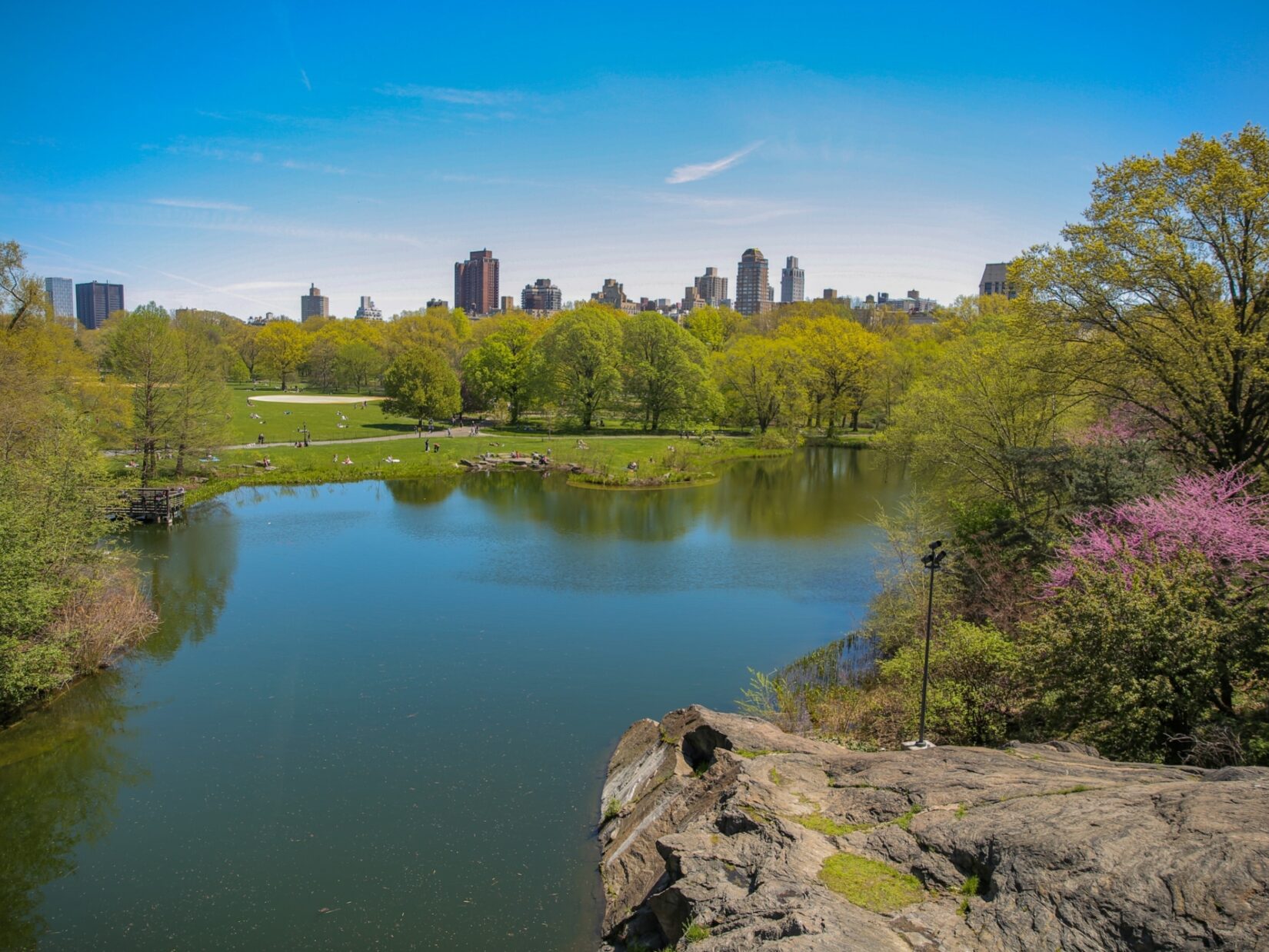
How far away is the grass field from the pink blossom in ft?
106

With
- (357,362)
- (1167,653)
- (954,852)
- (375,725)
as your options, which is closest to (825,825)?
(954,852)

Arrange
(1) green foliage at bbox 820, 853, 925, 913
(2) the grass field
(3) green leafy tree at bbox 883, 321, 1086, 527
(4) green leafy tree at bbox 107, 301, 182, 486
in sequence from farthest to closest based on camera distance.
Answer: (2) the grass field
(4) green leafy tree at bbox 107, 301, 182, 486
(3) green leafy tree at bbox 883, 321, 1086, 527
(1) green foliage at bbox 820, 853, 925, 913

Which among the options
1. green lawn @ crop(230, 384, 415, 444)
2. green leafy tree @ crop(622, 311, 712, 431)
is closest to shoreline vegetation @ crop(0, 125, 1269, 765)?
green lawn @ crop(230, 384, 415, 444)

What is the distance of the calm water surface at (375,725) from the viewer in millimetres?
11883

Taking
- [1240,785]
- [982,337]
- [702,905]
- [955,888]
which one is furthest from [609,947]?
[982,337]

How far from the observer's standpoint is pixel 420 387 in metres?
61.1

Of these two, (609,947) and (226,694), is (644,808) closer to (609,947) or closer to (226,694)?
(609,947)

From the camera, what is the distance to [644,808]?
13.4 m

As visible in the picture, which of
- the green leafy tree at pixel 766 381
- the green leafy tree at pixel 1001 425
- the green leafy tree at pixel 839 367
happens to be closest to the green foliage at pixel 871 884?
the green leafy tree at pixel 1001 425

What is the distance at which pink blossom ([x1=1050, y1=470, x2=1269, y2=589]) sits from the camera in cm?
1316

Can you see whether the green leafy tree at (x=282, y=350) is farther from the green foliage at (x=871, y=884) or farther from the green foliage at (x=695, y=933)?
the green foliage at (x=871, y=884)

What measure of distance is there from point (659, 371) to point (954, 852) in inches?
2340

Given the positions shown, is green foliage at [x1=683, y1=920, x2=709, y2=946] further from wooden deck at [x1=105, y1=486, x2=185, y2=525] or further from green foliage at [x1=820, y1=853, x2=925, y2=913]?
wooden deck at [x1=105, y1=486, x2=185, y2=525]

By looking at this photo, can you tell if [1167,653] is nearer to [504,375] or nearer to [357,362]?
[504,375]
